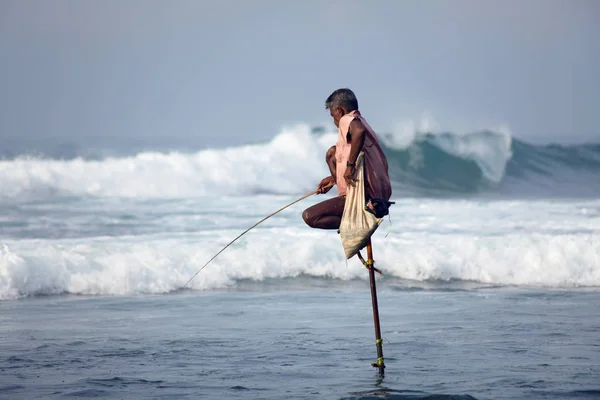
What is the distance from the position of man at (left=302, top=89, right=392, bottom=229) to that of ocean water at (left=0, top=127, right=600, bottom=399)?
1.11 m

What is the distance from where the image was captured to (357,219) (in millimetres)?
6293

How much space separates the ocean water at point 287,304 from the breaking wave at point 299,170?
5.21 m

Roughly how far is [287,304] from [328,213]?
4.01m

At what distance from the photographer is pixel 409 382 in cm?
635

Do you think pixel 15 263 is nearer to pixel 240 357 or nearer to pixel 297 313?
pixel 297 313

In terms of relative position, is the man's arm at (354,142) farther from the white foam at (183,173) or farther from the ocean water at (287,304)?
the white foam at (183,173)

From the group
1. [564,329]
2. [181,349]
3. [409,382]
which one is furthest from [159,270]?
[409,382]

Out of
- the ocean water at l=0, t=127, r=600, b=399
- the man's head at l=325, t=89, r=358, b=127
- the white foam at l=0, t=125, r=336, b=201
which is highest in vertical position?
the white foam at l=0, t=125, r=336, b=201

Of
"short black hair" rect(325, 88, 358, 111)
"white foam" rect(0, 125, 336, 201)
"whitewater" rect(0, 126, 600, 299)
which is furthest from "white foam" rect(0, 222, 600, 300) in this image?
"white foam" rect(0, 125, 336, 201)

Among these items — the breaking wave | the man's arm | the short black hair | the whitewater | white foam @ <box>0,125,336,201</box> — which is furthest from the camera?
the breaking wave

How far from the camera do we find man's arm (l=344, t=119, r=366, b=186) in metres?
6.16

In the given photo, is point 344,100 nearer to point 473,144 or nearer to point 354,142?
Result: point 354,142

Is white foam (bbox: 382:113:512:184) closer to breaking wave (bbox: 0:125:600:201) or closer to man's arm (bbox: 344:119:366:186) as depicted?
breaking wave (bbox: 0:125:600:201)

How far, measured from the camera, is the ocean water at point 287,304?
649cm
